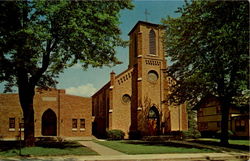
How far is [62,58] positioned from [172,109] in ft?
72.4

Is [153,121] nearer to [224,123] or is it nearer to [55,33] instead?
[224,123]

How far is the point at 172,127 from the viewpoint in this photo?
120ft

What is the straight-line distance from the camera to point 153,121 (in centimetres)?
3622

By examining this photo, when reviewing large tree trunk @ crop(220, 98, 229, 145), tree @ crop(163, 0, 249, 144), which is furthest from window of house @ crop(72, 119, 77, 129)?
large tree trunk @ crop(220, 98, 229, 145)

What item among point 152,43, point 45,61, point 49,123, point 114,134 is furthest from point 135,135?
point 45,61

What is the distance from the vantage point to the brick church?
34688mm

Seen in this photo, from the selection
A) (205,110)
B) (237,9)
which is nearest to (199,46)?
(237,9)

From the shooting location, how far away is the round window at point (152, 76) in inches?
1448

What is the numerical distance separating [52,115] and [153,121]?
1400 centimetres

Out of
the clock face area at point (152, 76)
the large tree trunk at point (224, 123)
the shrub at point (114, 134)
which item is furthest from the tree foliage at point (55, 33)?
the clock face area at point (152, 76)

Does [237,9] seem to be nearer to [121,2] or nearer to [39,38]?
[121,2]

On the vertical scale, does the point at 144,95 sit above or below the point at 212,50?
below

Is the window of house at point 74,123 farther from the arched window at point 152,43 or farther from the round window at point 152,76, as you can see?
the arched window at point 152,43

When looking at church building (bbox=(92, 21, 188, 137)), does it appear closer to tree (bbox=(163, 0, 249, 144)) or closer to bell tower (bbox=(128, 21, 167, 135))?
bell tower (bbox=(128, 21, 167, 135))
